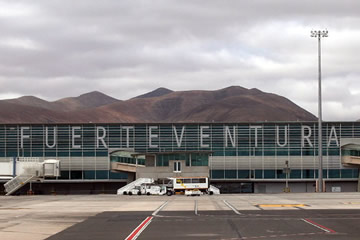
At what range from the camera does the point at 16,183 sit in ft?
350

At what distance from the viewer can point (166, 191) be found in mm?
90250

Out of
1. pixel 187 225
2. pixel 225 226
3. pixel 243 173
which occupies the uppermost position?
pixel 225 226

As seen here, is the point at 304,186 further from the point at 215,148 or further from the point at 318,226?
the point at 318,226

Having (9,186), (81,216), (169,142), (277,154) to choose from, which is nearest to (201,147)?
(169,142)

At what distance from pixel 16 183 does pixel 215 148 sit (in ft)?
133

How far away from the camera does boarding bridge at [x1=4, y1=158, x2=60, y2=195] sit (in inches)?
4151

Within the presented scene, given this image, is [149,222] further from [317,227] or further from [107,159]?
[107,159]

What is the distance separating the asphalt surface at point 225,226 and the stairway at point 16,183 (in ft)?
216

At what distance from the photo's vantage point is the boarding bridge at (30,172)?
4151 inches

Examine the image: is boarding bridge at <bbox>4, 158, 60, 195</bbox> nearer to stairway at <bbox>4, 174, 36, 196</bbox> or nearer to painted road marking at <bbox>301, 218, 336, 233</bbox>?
stairway at <bbox>4, 174, 36, 196</bbox>

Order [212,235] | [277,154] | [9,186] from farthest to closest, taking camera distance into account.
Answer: [277,154] < [9,186] < [212,235]

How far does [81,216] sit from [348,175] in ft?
306

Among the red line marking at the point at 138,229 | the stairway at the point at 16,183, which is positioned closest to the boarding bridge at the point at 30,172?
the stairway at the point at 16,183

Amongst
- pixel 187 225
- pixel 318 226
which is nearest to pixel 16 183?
pixel 187 225
